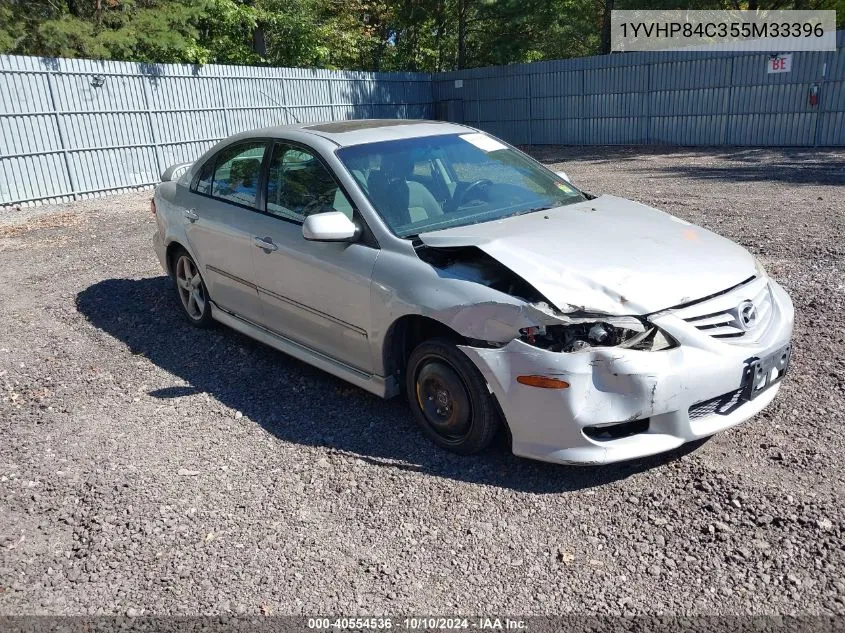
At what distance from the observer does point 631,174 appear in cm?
1438

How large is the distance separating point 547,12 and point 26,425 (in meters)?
25.6

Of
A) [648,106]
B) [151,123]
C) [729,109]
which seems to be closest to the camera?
[151,123]

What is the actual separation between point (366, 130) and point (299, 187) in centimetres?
62

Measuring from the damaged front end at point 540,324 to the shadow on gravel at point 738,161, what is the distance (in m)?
9.96

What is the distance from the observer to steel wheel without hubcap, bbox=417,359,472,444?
12.3ft

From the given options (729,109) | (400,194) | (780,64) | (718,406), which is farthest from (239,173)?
(729,109)

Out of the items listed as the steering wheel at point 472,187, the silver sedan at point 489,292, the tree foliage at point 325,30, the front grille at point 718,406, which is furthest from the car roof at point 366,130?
the tree foliage at point 325,30

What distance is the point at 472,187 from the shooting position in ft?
15.1

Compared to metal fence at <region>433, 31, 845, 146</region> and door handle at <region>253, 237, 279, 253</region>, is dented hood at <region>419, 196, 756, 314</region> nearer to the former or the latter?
door handle at <region>253, 237, 279, 253</region>

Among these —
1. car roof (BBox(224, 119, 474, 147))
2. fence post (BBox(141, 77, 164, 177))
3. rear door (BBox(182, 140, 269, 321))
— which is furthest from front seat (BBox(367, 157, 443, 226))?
fence post (BBox(141, 77, 164, 177))

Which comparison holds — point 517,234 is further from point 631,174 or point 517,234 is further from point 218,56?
point 218,56

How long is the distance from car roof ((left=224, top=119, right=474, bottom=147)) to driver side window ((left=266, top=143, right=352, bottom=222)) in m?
0.18

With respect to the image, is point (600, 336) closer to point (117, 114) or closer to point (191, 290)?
point (191, 290)

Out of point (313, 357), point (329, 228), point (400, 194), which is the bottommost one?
point (313, 357)
